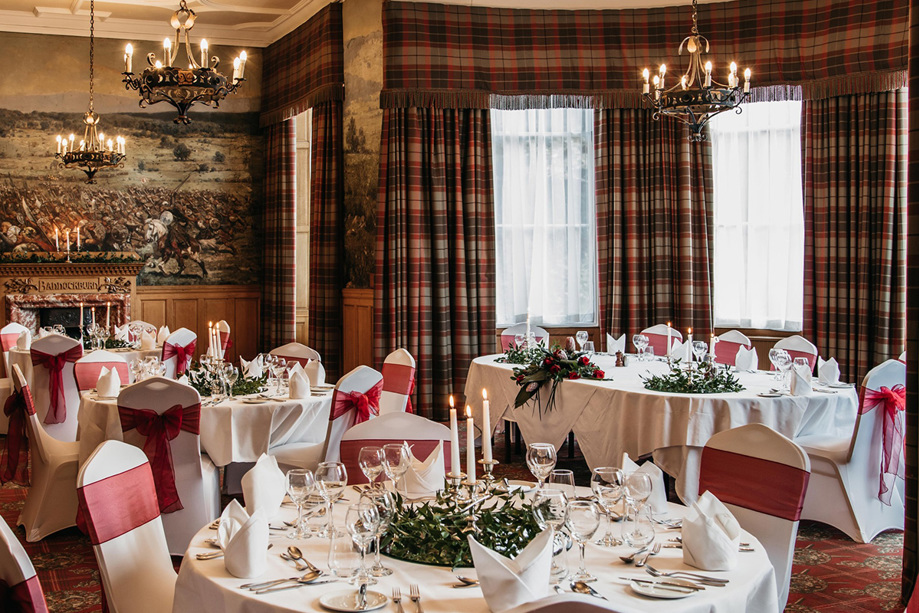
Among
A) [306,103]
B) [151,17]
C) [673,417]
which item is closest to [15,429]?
[673,417]

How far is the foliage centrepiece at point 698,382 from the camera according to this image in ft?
17.0

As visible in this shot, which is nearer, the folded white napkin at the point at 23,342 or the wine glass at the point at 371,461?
the wine glass at the point at 371,461

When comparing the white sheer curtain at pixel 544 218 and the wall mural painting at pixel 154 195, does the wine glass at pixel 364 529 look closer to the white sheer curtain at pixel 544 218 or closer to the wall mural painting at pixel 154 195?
the white sheer curtain at pixel 544 218

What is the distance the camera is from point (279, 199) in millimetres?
10883

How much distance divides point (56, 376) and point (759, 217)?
267 inches

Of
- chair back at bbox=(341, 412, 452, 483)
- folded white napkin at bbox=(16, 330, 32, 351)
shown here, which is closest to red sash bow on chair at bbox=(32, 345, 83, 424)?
folded white napkin at bbox=(16, 330, 32, 351)

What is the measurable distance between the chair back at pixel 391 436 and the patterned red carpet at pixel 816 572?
157 centimetres

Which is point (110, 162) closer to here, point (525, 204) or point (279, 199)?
point (279, 199)

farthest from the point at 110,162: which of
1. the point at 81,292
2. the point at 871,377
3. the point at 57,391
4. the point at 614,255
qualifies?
the point at 871,377

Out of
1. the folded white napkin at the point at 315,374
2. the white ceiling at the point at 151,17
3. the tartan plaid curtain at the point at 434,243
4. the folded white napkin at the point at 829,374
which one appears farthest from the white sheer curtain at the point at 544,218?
the folded white napkin at the point at 829,374

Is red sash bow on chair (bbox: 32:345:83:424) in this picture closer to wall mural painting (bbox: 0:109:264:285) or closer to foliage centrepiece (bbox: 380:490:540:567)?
foliage centrepiece (bbox: 380:490:540:567)

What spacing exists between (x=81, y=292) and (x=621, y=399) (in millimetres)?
7378

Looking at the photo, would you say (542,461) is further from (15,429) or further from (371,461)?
(15,429)

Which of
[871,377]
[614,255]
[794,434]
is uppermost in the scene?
[614,255]
